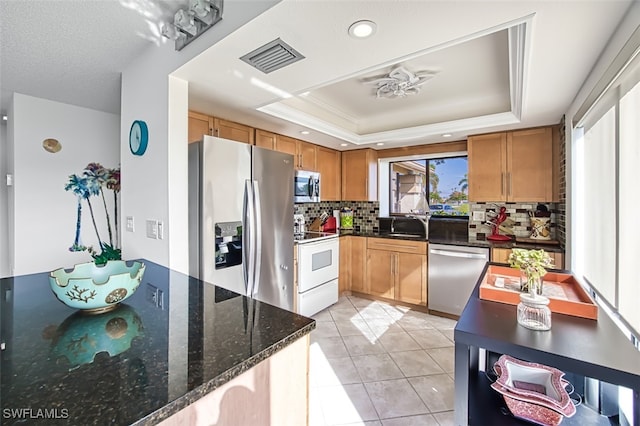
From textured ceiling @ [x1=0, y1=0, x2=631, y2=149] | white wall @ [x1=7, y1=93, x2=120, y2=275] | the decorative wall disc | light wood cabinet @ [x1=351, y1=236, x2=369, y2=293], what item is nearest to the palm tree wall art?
white wall @ [x1=7, y1=93, x2=120, y2=275]

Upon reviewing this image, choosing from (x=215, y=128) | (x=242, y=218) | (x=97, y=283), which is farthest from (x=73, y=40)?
(x=97, y=283)

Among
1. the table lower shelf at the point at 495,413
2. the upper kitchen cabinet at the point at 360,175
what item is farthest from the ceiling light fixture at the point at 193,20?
the upper kitchen cabinet at the point at 360,175

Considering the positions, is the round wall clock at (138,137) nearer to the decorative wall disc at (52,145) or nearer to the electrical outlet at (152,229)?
the electrical outlet at (152,229)

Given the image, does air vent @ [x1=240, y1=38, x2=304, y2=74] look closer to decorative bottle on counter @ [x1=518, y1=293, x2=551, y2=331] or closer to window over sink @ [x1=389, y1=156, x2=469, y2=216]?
decorative bottle on counter @ [x1=518, y1=293, x2=551, y2=331]

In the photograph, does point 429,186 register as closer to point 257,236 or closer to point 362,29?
point 257,236

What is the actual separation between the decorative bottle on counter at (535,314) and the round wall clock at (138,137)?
7.72 ft

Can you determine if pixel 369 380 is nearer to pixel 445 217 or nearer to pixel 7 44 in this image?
pixel 445 217

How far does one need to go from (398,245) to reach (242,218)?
6.88 feet

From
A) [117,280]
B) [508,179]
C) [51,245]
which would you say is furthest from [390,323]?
[51,245]

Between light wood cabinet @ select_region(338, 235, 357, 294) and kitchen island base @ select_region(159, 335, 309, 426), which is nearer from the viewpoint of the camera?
kitchen island base @ select_region(159, 335, 309, 426)

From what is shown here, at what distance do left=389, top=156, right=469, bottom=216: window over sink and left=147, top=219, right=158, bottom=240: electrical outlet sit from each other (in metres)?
3.28

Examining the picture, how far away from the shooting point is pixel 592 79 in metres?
1.72

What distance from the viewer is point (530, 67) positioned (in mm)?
1662

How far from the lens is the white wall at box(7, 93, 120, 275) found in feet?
8.81
